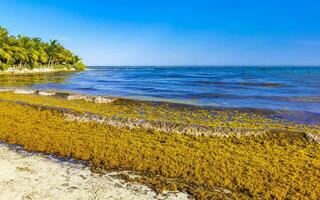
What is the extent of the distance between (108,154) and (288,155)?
5.82 meters

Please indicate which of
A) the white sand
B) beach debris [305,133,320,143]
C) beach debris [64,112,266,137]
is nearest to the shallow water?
beach debris [305,133,320,143]

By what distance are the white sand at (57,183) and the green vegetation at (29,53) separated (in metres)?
64.3

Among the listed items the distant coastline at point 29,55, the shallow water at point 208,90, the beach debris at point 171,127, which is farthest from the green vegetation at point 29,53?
the beach debris at point 171,127

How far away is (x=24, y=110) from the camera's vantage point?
51.9 feet

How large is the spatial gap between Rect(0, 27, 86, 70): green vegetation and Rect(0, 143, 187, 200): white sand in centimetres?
6434

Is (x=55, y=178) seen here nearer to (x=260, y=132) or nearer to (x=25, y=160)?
(x=25, y=160)

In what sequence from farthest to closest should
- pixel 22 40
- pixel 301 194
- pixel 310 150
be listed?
pixel 22 40 → pixel 310 150 → pixel 301 194

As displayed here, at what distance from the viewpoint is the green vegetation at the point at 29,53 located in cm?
6756

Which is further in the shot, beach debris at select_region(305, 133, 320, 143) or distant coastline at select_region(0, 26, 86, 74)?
distant coastline at select_region(0, 26, 86, 74)

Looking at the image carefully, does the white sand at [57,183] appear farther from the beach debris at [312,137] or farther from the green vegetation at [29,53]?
the green vegetation at [29,53]

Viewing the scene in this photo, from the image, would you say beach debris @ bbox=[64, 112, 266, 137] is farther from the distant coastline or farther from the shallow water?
the distant coastline

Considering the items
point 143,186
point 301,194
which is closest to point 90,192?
point 143,186

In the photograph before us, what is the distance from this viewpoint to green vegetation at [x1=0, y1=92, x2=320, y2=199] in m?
6.90

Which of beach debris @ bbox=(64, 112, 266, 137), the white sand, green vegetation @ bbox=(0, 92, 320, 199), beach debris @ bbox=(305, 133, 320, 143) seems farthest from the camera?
beach debris @ bbox=(64, 112, 266, 137)
